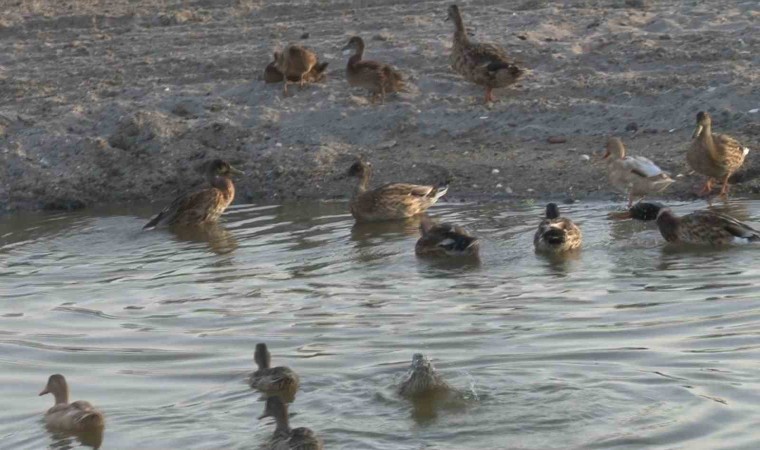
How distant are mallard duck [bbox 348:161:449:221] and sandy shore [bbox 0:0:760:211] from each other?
0.73m

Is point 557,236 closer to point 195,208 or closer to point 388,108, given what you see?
point 195,208

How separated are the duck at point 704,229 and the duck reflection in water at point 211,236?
365cm

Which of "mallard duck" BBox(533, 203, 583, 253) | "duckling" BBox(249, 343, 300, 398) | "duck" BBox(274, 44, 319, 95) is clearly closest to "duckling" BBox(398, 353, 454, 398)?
"duckling" BBox(249, 343, 300, 398)

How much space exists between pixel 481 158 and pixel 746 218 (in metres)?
3.32

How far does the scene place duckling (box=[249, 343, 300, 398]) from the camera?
953 centimetres

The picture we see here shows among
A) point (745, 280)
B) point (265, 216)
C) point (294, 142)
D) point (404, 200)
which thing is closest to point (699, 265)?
point (745, 280)

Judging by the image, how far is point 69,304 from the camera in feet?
40.3

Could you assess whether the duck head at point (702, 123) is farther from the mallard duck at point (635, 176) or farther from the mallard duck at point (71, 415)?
the mallard duck at point (71, 415)

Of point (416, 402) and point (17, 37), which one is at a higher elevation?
point (17, 37)

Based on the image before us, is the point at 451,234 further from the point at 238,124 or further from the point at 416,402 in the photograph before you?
the point at 238,124

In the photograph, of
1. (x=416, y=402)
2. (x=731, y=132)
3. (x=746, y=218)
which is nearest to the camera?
(x=416, y=402)

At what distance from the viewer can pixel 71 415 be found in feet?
29.9

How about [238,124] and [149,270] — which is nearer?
[149,270]

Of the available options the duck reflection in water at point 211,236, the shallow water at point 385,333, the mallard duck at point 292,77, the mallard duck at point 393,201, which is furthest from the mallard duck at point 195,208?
the mallard duck at point 292,77
